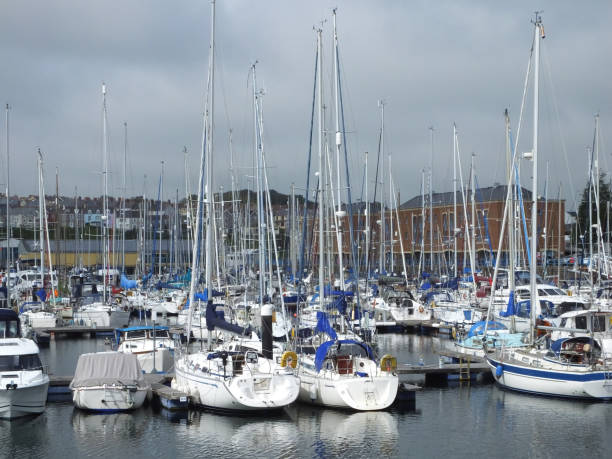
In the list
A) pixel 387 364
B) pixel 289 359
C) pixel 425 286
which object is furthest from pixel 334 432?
pixel 425 286

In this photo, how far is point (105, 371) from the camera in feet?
99.5

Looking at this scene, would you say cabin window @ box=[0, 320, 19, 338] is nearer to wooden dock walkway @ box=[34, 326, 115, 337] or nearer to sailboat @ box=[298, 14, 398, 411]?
sailboat @ box=[298, 14, 398, 411]

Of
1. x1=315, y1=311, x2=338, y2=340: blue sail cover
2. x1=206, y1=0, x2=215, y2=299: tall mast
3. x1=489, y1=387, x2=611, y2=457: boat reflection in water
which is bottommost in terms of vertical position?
x1=489, y1=387, x2=611, y2=457: boat reflection in water

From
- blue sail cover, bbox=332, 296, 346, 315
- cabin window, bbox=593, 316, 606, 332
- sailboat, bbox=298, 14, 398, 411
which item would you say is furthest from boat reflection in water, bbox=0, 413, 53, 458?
cabin window, bbox=593, 316, 606, 332

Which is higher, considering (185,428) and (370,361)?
(370,361)

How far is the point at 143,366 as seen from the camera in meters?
37.6

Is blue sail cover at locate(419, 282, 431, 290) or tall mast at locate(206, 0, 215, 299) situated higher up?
tall mast at locate(206, 0, 215, 299)

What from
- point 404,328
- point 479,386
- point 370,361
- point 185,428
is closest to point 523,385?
point 479,386

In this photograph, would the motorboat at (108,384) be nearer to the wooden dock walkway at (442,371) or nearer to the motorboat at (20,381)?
the motorboat at (20,381)

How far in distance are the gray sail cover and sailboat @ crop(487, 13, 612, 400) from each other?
48.5 feet

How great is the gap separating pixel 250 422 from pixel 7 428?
27.0ft

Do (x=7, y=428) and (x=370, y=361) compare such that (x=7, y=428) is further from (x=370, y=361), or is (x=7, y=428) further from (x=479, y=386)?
(x=479, y=386)

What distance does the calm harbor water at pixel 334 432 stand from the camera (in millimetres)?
25172

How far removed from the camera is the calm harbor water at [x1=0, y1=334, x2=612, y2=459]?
25172mm
